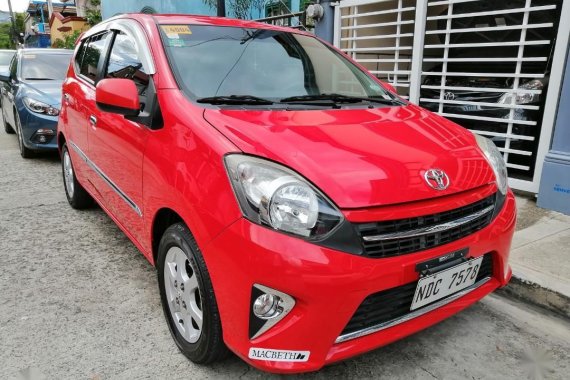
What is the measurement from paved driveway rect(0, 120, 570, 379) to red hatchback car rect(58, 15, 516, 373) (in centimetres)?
27

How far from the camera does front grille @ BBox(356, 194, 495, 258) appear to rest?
5.48 feet

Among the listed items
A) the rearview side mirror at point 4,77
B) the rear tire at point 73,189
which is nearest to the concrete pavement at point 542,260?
the rear tire at point 73,189

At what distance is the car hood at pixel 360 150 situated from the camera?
1732mm

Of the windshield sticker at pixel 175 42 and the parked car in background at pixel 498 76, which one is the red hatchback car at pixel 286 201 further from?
the parked car in background at pixel 498 76

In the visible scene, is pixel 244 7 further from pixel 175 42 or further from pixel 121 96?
pixel 121 96

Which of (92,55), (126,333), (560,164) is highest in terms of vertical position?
(92,55)

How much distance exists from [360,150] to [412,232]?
0.41 metres

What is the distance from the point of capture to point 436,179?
188 cm

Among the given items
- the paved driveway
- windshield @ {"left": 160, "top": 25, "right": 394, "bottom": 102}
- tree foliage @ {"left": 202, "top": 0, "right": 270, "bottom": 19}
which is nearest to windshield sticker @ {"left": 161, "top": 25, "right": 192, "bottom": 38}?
windshield @ {"left": 160, "top": 25, "right": 394, "bottom": 102}

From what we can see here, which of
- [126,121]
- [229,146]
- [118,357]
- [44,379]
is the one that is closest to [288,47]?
[126,121]

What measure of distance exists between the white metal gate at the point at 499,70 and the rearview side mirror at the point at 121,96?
3.53 metres

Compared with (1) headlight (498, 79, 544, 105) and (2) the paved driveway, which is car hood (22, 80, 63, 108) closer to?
(2) the paved driveway

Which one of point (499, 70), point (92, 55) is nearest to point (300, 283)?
point (92, 55)

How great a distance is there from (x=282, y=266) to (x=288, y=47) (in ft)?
5.83
